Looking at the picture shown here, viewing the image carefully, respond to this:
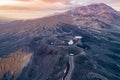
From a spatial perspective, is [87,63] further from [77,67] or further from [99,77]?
[99,77]

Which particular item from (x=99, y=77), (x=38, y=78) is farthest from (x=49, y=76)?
(x=99, y=77)

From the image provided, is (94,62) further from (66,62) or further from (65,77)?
(65,77)

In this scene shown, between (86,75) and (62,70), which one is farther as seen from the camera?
(62,70)

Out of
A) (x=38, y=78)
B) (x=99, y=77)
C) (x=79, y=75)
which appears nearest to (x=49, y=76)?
(x=38, y=78)

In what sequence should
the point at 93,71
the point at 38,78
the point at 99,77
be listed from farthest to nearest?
the point at 38,78 → the point at 93,71 → the point at 99,77

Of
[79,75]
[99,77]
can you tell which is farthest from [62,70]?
[99,77]

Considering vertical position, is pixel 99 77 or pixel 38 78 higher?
pixel 99 77

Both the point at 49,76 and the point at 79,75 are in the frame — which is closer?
the point at 79,75

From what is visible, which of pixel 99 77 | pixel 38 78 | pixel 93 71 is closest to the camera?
pixel 99 77
